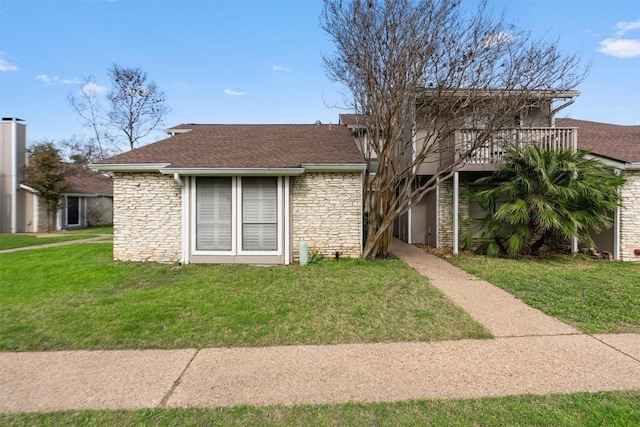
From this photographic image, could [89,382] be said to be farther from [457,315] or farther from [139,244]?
[139,244]

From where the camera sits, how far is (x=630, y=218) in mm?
9219

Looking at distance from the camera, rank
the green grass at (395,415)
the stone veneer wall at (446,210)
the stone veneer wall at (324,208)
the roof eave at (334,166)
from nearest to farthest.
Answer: the green grass at (395,415), the roof eave at (334,166), the stone veneer wall at (324,208), the stone veneer wall at (446,210)

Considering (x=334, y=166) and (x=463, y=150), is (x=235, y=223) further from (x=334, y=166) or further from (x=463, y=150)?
(x=463, y=150)

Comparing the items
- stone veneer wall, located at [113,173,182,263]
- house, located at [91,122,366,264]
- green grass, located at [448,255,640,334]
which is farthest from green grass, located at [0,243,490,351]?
green grass, located at [448,255,640,334]

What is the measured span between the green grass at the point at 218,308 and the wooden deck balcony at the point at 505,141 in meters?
4.87

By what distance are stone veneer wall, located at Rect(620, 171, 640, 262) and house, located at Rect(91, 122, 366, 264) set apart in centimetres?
801

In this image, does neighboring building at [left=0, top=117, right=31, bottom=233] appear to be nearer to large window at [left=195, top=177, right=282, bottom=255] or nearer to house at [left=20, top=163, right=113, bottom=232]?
house at [left=20, top=163, right=113, bottom=232]

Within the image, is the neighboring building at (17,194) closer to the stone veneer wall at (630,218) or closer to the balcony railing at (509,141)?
the balcony railing at (509,141)

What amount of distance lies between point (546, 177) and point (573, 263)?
8.40 ft

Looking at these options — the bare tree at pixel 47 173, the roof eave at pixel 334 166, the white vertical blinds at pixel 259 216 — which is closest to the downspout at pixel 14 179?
the bare tree at pixel 47 173

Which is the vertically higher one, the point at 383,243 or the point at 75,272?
the point at 383,243

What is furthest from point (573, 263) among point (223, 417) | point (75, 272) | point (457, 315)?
point (75, 272)

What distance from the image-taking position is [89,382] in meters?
3.00

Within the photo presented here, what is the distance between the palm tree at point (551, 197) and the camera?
8422 mm
